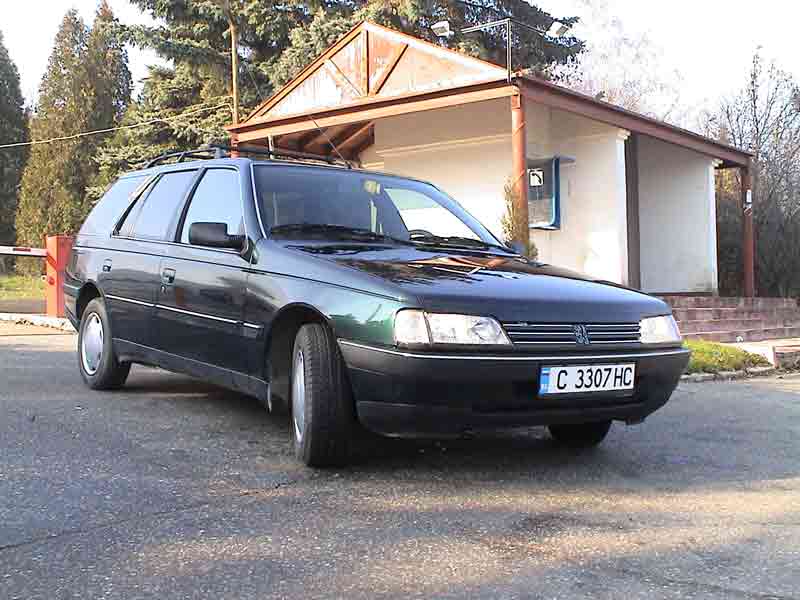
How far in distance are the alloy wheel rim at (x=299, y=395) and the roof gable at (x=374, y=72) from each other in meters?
8.87

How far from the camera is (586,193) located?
14508 millimetres

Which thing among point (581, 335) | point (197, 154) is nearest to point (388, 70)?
point (197, 154)

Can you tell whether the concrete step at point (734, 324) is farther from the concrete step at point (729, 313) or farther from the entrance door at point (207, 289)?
the entrance door at point (207, 289)

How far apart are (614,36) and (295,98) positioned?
2569cm

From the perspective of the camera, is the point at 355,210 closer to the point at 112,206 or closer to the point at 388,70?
the point at 112,206

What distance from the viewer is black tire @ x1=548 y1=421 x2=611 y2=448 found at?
4.45 m

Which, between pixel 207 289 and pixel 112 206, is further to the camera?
pixel 112 206

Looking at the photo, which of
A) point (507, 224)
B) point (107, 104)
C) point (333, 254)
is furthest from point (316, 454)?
point (107, 104)

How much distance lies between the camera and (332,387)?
3625 millimetres

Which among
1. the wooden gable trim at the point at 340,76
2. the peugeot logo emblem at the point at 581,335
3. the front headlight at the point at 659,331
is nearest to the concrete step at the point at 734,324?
the wooden gable trim at the point at 340,76

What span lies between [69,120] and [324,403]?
39.7m

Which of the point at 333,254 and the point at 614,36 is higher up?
the point at 614,36

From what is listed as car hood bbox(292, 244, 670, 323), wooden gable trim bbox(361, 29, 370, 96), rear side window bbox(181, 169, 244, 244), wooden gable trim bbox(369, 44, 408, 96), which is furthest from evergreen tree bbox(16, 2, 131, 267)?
car hood bbox(292, 244, 670, 323)

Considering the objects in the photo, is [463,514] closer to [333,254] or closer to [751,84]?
[333,254]
